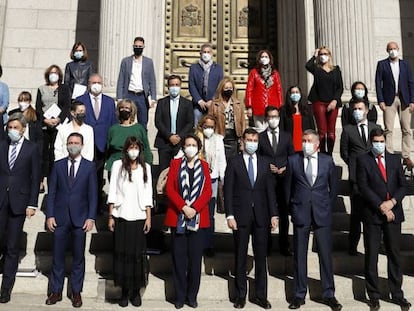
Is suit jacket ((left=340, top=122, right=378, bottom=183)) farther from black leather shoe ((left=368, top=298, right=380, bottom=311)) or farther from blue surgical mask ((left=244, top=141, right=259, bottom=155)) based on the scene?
black leather shoe ((left=368, top=298, right=380, bottom=311))

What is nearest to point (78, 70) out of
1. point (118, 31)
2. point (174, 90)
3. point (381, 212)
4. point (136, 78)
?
point (136, 78)

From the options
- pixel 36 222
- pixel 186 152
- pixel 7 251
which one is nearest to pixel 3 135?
pixel 36 222

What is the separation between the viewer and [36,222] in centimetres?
685

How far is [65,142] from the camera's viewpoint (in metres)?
6.41

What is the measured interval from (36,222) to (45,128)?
159cm

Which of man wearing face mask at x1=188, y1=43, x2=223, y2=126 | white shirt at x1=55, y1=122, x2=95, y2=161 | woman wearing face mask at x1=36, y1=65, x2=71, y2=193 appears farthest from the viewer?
man wearing face mask at x1=188, y1=43, x2=223, y2=126

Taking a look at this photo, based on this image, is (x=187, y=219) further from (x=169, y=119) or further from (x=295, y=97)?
(x=295, y=97)

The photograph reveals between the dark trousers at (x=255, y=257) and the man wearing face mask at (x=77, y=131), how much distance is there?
230cm

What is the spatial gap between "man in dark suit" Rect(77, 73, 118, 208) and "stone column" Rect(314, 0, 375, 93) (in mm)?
5622

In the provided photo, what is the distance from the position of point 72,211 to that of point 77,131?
1290 mm

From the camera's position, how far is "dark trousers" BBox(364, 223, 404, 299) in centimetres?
557

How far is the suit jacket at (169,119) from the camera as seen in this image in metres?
7.06

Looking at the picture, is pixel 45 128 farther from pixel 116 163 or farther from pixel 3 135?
pixel 116 163

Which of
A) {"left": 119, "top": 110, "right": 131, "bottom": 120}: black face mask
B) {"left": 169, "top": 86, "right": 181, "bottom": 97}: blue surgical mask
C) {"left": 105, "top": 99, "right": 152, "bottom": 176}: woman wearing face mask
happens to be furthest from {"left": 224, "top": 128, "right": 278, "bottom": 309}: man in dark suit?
{"left": 169, "top": 86, "right": 181, "bottom": 97}: blue surgical mask
